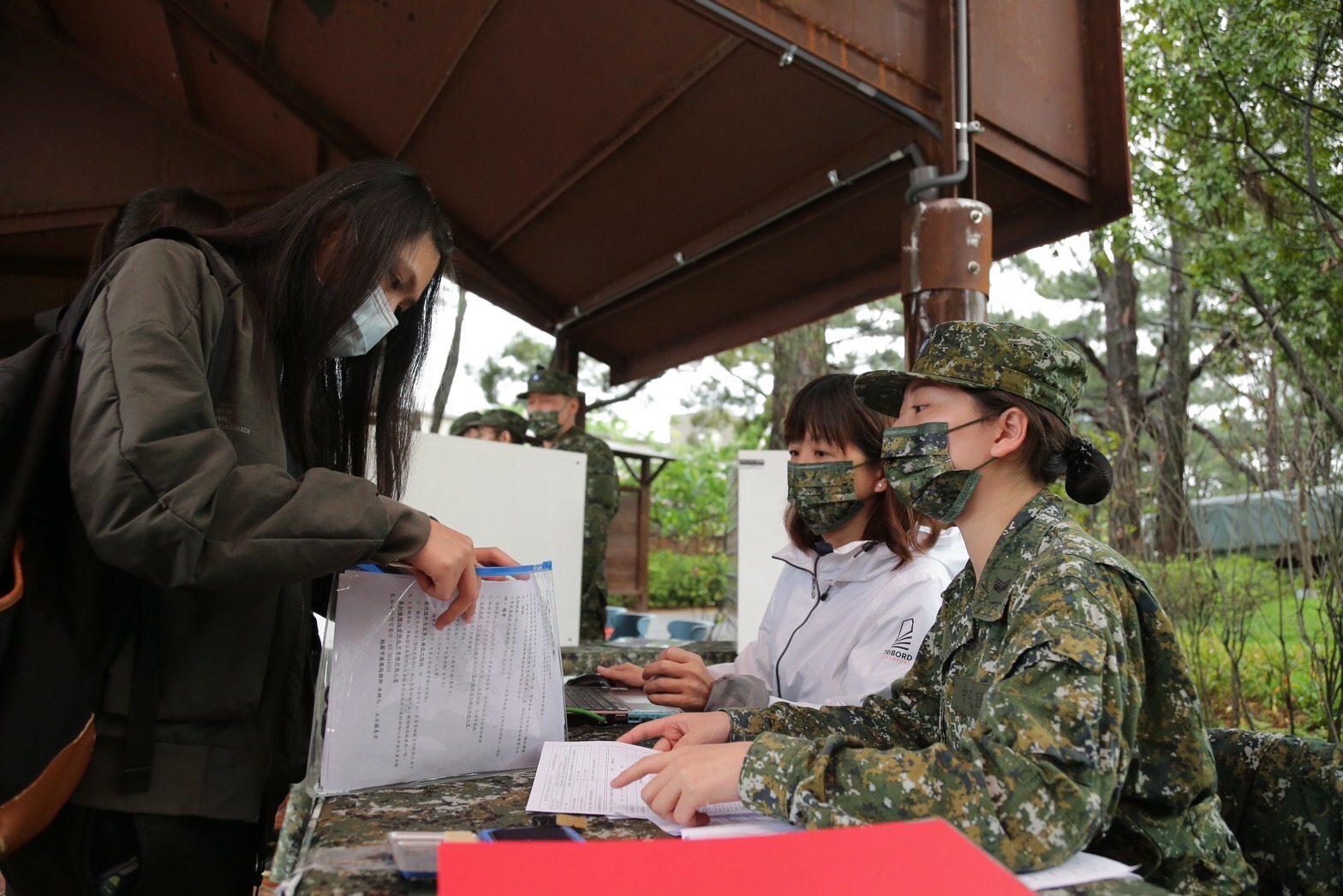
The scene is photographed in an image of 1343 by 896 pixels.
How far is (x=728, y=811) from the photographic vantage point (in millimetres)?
1248

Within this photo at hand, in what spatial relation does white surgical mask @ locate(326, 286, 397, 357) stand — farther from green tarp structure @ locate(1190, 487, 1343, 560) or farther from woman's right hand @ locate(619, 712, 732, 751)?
green tarp structure @ locate(1190, 487, 1343, 560)

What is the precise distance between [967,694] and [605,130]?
276 centimetres

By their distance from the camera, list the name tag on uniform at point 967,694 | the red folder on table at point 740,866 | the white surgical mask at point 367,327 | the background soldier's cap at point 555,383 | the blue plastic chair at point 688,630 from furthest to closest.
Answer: the blue plastic chair at point 688,630 → the background soldier's cap at point 555,383 → the white surgical mask at point 367,327 → the name tag on uniform at point 967,694 → the red folder on table at point 740,866

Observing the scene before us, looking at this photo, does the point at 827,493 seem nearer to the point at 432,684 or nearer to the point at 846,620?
the point at 846,620

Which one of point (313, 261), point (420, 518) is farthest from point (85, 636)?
point (313, 261)

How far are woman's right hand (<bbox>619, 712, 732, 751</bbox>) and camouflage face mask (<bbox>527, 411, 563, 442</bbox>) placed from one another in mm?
4277

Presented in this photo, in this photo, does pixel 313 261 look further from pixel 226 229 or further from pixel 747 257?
pixel 747 257

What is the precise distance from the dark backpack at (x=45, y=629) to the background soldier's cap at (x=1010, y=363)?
4.31 feet

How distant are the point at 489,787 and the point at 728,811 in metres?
0.40

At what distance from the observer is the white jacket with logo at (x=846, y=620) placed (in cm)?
212

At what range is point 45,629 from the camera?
1223 mm

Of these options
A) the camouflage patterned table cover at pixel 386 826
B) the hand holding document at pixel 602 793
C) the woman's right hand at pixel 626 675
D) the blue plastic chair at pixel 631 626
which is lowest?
the blue plastic chair at pixel 631 626

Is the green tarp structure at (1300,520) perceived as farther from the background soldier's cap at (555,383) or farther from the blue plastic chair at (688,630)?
the background soldier's cap at (555,383)

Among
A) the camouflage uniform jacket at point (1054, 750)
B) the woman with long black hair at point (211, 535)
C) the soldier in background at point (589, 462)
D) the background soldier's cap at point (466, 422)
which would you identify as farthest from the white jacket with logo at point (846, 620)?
the background soldier's cap at point (466, 422)
